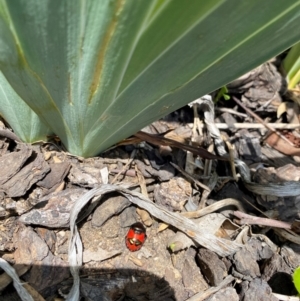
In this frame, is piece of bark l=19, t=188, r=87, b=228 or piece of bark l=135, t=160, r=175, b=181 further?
piece of bark l=135, t=160, r=175, b=181

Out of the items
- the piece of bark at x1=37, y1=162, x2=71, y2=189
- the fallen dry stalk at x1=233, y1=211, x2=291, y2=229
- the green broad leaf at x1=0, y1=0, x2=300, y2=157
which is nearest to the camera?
the green broad leaf at x1=0, y1=0, x2=300, y2=157

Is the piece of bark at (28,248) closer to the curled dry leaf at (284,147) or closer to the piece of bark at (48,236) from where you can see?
the piece of bark at (48,236)

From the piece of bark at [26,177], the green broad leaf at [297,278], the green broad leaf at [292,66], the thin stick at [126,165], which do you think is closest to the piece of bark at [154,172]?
the thin stick at [126,165]

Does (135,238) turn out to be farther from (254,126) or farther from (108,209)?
(254,126)

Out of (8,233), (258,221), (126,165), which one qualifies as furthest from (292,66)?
(8,233)

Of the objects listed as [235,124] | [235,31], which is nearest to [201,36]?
[235,31]

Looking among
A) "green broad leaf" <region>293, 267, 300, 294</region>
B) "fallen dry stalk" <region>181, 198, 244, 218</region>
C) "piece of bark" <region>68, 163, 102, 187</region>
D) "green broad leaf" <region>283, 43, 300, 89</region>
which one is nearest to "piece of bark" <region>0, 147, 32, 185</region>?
"piece of bark" <region>68, 163, 102, 187</region>

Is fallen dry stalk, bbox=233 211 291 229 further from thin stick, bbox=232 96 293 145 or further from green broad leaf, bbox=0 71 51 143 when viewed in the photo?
green broad leaf, bbox=0 71 51 143
